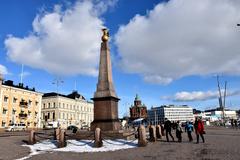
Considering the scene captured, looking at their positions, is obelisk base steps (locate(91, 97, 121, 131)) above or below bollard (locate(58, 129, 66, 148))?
above

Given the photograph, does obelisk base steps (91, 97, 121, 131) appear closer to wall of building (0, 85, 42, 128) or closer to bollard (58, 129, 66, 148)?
bollard (58, 129, 66, 148)

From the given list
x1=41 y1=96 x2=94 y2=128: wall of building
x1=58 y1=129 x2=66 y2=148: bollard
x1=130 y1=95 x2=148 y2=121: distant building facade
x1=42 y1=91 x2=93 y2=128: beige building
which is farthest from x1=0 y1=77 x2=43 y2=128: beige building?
x1=130 y1=95 x2=148 y2=121: distant building facade

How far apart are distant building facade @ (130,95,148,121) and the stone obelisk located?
124 m

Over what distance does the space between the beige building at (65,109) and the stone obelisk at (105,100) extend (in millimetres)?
58703

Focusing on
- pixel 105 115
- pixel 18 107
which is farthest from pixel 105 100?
pixel 18 107

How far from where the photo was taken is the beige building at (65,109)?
8469cm

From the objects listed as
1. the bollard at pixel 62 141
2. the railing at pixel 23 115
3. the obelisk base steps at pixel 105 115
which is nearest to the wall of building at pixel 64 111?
the railing at pixel 23 115

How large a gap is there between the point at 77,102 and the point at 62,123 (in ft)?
43.8

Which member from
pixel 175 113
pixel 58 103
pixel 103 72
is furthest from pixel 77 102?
pixel 175 113

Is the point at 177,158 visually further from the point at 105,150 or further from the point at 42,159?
the point at 42,159

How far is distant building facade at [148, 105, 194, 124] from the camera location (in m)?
183

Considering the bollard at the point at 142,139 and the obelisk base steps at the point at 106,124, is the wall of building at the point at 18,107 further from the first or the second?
the bollard at the point at 142,139

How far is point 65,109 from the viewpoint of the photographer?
88312 millimetres

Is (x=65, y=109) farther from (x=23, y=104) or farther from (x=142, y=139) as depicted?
(x=142, y=139)
